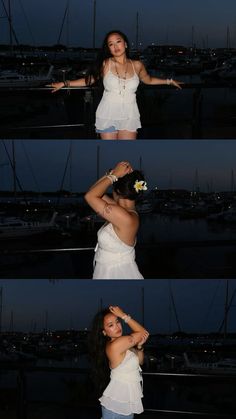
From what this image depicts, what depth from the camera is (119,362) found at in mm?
4125

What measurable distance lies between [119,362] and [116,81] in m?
1.53

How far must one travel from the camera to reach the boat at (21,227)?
5.79 m

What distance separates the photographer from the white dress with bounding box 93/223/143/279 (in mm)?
4414

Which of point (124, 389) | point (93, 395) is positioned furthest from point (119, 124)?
point (93, 395)

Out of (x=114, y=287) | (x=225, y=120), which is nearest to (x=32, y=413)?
(x=114, y=287)

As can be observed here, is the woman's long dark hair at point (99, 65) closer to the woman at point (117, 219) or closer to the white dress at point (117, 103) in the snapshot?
the white dress at point (117, 103)

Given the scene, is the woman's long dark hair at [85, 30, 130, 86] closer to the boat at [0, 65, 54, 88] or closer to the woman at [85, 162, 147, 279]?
the woman at [85, 162, 147, 279]

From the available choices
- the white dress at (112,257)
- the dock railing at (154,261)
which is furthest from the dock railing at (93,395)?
the white dress at (112,257)

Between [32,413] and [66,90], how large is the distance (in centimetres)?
208

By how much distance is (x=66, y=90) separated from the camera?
578 cm

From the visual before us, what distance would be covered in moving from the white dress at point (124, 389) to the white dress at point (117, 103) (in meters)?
1.35

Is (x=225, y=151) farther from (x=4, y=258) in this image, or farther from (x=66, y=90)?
(x=4, y=258)

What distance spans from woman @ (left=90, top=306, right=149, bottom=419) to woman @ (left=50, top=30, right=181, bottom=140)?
117 cm

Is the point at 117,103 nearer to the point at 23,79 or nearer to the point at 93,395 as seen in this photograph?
the point at 23,79
